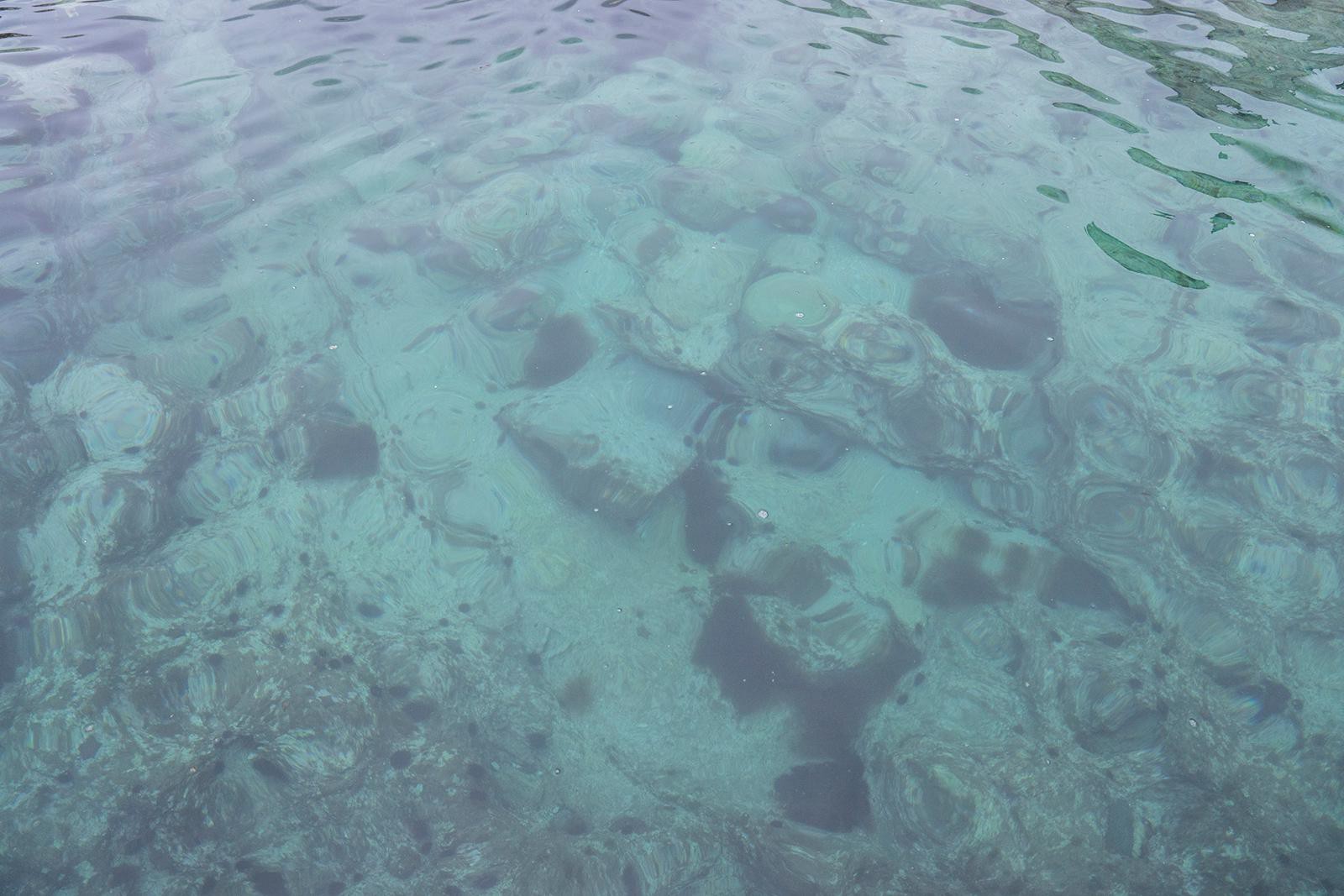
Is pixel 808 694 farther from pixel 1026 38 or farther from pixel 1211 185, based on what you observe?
pixel 1026 38

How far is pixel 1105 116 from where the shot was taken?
6.74m

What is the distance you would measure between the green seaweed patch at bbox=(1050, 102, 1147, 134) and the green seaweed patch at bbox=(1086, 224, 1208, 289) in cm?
150

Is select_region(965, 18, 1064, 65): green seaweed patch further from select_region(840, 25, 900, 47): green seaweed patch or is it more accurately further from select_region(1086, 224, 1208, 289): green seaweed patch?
select_region(1086, 224, 1208, 289): green seaweed patch

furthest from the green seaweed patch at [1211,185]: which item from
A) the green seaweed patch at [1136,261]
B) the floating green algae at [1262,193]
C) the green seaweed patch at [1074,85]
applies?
the green seaweed patch at [1074,85]

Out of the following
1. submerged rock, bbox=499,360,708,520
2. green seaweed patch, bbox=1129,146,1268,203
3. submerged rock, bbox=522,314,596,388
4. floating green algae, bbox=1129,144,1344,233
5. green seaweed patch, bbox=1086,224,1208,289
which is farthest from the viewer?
green seaweed patch, bbox=1129,146,1268,203

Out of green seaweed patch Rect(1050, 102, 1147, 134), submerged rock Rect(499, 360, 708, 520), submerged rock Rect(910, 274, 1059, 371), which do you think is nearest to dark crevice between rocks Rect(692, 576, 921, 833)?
submerged rock Rect(499, 360, 708, 520)

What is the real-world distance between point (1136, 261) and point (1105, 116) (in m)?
2.03

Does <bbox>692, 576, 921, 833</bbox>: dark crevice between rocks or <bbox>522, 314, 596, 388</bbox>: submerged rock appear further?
<bbox>522, 314, 596, 388</bbox>: submerged rock

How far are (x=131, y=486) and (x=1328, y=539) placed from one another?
6.18 m

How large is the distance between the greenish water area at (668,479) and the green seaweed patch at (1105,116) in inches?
7.5

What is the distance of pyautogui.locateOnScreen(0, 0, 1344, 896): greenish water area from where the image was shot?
10.7ft

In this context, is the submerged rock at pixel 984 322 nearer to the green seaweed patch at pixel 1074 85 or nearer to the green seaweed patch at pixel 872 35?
the green seaweed patch at pixel 1074 85

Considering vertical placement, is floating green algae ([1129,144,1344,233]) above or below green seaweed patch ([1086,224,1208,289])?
above

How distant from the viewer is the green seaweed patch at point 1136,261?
5.35m
